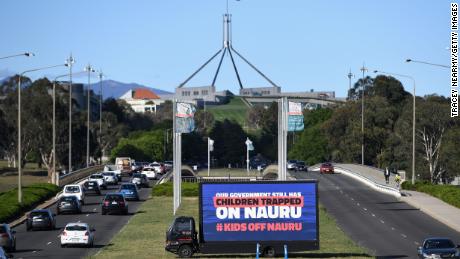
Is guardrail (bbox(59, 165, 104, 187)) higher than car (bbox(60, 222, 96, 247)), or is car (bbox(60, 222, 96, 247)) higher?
guardrail (bbox(59, 165, 104, 187))

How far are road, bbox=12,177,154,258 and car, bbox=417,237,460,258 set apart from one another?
559 inches

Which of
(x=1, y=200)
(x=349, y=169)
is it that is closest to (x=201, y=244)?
A: (x=1, y=200)

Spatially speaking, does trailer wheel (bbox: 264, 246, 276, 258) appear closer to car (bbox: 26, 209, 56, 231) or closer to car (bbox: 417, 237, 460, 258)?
car (bbox: 417, 237, 460, 258)

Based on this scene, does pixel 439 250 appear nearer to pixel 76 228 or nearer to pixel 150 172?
pixel 76 228

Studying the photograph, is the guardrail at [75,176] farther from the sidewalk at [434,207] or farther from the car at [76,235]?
the car at [76,235]

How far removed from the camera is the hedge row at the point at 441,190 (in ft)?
258

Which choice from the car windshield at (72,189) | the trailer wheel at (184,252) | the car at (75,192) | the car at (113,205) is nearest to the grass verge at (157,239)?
the trailer wheel at (184,252)

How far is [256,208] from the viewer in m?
42.7

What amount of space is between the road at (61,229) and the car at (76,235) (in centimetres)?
35

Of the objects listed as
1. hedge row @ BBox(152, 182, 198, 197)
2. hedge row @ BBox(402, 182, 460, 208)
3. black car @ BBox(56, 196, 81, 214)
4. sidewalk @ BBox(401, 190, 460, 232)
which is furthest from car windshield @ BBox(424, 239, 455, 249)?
hedge row @ BBox(152, 182, 198, 197)

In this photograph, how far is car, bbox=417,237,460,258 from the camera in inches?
1652

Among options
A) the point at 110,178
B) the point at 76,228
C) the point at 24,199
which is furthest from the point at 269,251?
the point at 110,178

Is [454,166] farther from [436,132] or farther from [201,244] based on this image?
[201,244]

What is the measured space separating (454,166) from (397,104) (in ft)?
163
